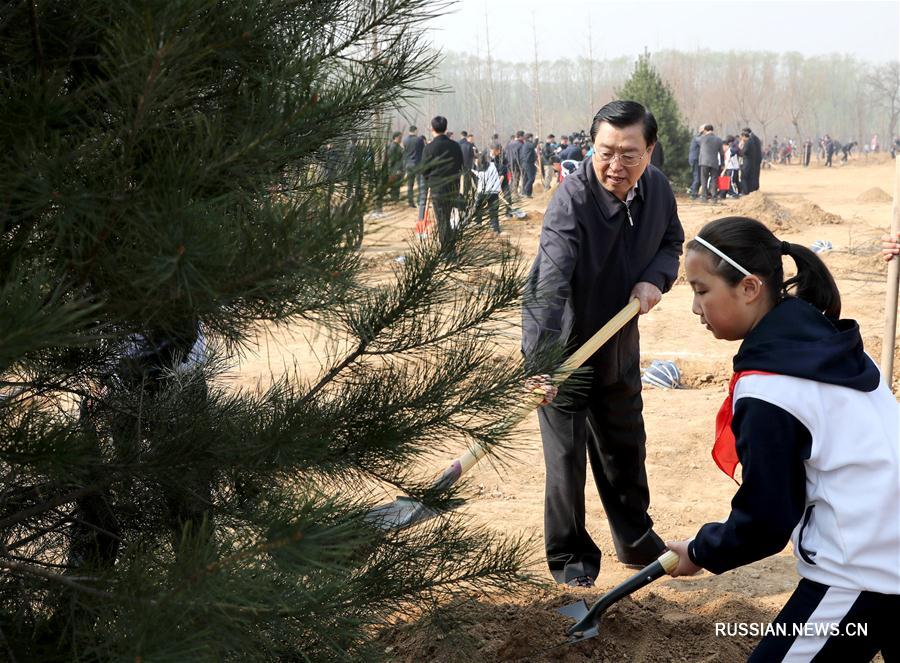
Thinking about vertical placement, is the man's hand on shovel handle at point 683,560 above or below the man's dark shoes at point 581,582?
above

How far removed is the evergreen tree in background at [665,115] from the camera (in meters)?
20.8

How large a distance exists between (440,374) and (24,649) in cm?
97

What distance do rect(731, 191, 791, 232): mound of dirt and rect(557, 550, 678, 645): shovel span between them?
12.5 meters

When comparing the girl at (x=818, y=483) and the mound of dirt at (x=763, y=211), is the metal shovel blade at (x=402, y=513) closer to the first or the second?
the girl at (x=818, y=483)

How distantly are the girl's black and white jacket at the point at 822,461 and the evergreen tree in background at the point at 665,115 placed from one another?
19.0 m

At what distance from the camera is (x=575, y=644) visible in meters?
2.89

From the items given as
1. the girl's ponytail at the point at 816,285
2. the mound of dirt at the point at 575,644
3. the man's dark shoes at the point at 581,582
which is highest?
the girl's ponytail at the point at 816,285

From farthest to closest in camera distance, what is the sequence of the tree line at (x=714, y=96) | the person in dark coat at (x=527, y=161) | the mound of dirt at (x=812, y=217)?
1. the tree line at (x=714, y=96)
2. the person in dark coat at (x=527, y=161)
3. the mound of dirt at (x=812, y=217)

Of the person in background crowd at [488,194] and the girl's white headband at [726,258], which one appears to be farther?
the girl's white headband at [726,258]

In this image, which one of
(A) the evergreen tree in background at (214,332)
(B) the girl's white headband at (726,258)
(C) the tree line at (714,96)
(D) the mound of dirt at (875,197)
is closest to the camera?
(A) the evergreen tree in background at (214,332)

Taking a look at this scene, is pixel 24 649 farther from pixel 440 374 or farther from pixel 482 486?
pixel 482 486

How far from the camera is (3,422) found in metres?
1.63

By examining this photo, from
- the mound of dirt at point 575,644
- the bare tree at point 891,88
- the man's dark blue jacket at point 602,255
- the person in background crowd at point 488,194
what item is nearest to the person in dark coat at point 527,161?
the man's dark blue jacket at point 602,255

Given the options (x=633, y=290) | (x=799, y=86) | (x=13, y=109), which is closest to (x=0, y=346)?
(x=13, y=109)
